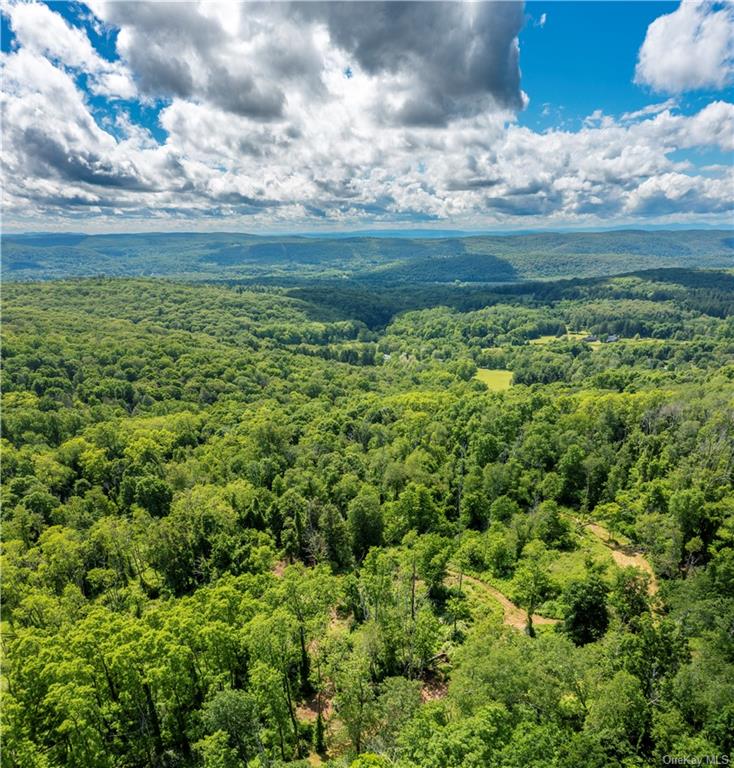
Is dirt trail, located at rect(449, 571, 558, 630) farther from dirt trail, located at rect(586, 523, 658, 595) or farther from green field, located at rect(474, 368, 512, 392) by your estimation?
green field, located at rect(474, 368, 512, 392)

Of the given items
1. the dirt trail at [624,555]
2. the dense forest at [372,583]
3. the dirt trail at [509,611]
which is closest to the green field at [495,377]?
the dense forest at [372,583]

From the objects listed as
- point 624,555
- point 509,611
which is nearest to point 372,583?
point 509,611

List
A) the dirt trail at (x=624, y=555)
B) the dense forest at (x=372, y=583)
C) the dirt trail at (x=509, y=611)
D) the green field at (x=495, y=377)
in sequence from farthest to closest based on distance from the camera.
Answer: the green field at (x=495, y=377)
the dirt trail at (x=624, y=555)
the dirt trail at (x=509, y=611)
the dense forest at (x=372, y=583)

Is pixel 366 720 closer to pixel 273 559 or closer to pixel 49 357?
pixel 273 559

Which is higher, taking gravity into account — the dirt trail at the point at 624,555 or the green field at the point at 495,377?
the dirt trail at the point at 624,555

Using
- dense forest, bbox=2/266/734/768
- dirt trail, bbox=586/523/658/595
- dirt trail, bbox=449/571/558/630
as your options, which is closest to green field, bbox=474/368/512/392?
dense forest, bbox=2/266/734/768

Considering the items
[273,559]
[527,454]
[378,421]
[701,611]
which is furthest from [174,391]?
[701,611]

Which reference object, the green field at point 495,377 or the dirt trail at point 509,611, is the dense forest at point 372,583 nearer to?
the dirt trail at point 509,611
